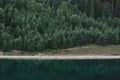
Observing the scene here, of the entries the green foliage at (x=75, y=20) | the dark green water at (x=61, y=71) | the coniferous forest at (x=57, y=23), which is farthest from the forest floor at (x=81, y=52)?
the dark green water at (x=61, y=71)

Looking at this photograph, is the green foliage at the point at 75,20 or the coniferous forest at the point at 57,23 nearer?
the coniferous forest at the point at 57,23

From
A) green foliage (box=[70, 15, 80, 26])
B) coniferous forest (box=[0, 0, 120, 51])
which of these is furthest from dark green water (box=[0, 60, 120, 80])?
green foliage (box=[70, 15, 80, 26])

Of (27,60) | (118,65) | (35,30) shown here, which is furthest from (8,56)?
(118,65)

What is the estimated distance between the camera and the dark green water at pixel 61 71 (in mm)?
35250

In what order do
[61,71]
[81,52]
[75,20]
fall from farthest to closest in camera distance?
[75,20]
[81,52]
[61,71]

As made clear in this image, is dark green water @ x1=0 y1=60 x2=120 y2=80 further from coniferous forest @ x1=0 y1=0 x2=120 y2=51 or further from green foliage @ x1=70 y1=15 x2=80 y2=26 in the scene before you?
green foliage @ x1=70 y1=15 x2=80 y2=26

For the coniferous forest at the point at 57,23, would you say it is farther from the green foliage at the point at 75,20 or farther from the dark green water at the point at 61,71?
the dark green water at the point at 61,71

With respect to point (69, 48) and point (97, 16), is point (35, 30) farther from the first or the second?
point (97, 16)

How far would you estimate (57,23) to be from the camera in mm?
67500

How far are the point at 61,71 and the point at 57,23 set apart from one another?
28.1 meters

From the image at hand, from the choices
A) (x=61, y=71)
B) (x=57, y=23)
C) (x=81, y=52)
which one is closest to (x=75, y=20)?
(x=57, y=23)

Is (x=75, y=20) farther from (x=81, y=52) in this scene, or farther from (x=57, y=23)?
(x=81, y=52)

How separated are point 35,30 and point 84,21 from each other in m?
10.8

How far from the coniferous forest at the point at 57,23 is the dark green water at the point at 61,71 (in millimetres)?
12962
